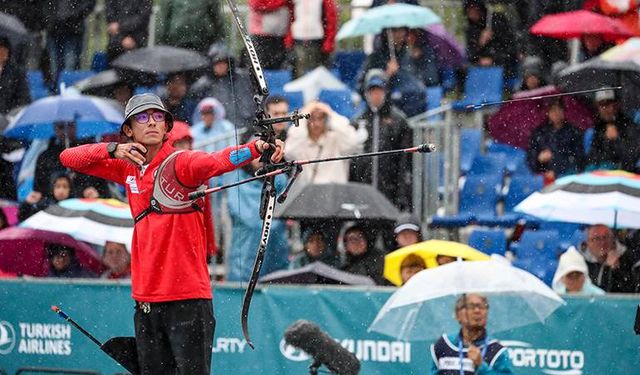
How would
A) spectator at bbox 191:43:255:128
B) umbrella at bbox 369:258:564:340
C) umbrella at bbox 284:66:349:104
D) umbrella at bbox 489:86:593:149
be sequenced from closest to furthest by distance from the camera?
umbrella at bbox 369:258:564:340, umbrella at bbox 489:86:593:149, spectator at bbox 191:43:255:128, umbrella at bbox 284:66:349:104

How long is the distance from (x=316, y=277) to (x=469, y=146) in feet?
12.1

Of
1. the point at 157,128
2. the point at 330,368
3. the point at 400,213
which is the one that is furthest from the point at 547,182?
the point at 157,128

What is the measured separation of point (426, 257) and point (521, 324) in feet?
4.04

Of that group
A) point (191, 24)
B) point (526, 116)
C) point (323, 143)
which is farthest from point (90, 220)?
point (526, 116)

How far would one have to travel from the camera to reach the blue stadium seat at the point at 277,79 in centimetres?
1512

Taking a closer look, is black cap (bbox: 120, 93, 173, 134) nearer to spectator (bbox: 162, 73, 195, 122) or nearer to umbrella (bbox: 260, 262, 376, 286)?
umbrella (bbox: 260, 262, 376, 286)

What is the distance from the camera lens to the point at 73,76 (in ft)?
54.2

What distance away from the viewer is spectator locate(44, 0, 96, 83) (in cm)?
1659

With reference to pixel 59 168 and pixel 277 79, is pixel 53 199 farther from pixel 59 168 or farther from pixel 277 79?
pixel 277 79

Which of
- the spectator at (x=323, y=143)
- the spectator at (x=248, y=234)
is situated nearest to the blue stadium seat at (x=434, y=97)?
the spectator at (x=323, y=143)

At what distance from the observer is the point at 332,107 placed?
1518 cm

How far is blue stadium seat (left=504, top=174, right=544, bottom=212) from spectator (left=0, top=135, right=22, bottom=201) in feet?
14.5

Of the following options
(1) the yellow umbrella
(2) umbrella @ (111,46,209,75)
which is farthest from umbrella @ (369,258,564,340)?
(2) umbrella @ (111,46,209,75)

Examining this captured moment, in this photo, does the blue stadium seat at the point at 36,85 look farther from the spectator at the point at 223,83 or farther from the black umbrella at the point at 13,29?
the spectator at the point at 223,83
